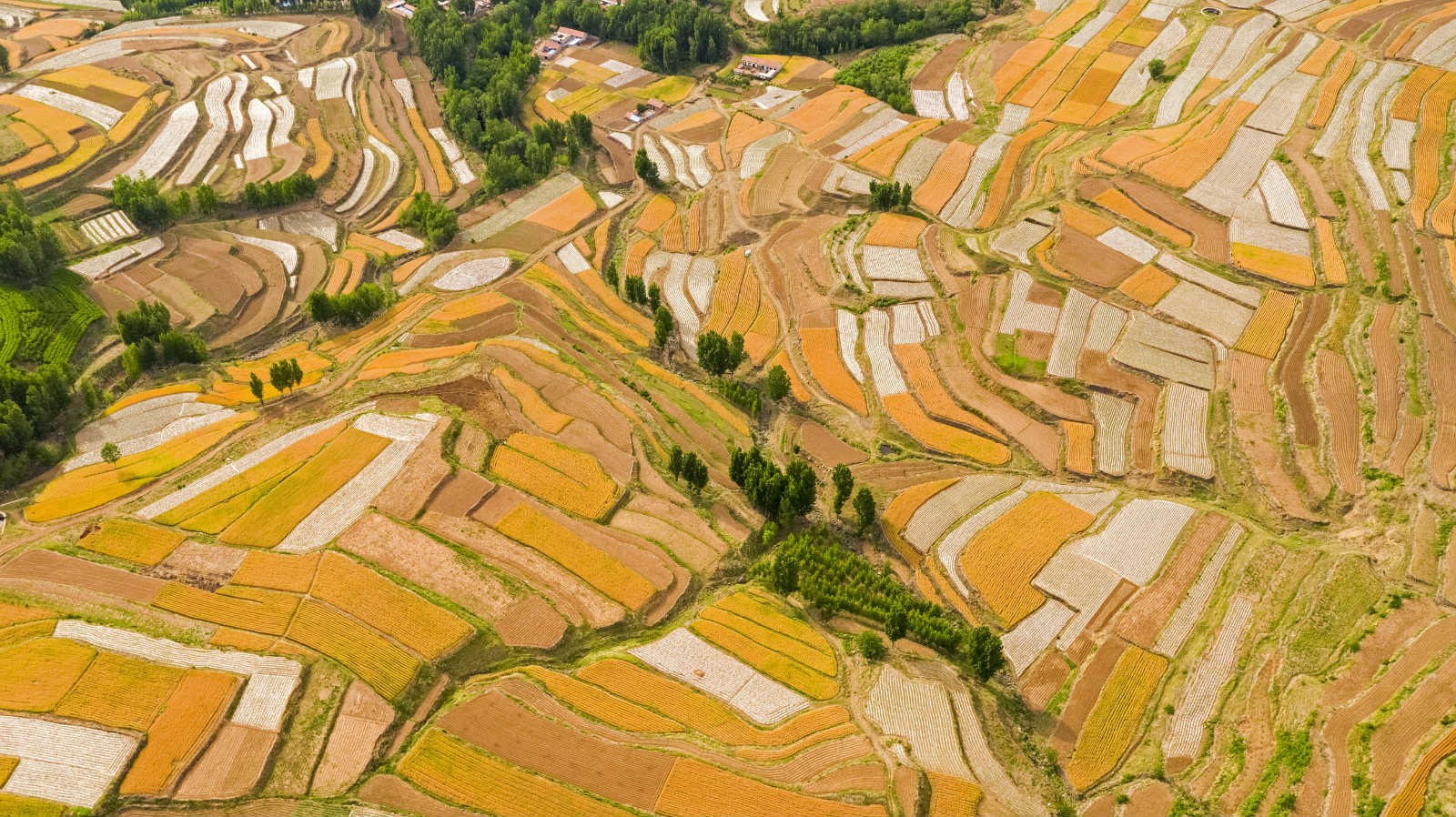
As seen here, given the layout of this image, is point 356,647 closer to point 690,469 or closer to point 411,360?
point 690,469

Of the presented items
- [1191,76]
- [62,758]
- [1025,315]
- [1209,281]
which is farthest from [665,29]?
[62,758]

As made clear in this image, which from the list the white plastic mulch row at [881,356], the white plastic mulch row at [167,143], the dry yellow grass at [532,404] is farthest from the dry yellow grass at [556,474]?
the white plastic mulch row at [167,143]

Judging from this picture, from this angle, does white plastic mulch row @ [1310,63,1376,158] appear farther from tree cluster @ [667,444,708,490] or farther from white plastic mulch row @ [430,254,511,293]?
white plastic mulch row @ [430,254,511,293]

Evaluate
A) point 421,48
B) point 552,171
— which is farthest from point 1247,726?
point 421,48

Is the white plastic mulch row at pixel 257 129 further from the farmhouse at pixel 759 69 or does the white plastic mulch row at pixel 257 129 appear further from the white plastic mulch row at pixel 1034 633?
the white plastic mulch row at pixel 1034 633

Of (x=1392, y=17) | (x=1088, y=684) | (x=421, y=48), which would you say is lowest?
(x=1088, y=684)

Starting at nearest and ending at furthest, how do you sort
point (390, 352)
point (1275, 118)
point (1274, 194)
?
point (390, 352)
point (1274, 194)
point (1275, 118)

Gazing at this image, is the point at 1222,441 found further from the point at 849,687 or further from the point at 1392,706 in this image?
the point at 849,687
